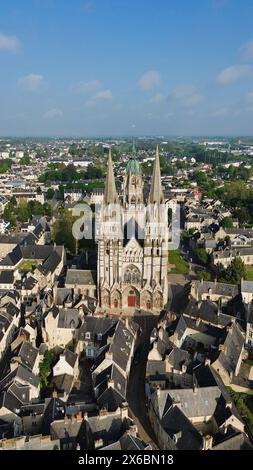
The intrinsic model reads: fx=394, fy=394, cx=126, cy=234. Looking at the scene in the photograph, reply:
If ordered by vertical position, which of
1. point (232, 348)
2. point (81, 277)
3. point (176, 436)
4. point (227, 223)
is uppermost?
point (227, 223)

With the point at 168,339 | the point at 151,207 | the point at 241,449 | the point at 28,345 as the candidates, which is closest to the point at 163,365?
the point at 168,339

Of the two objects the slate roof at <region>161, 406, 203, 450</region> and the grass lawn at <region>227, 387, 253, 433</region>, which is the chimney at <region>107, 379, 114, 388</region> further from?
the grass lawn at <region>227, 387, 253, 433</region>

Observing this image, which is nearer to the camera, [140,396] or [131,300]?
[140,396]

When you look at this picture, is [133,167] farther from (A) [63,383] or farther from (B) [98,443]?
(B) [98,443]

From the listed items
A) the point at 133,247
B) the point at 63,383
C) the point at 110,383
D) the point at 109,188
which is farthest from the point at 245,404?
the point at 109,188

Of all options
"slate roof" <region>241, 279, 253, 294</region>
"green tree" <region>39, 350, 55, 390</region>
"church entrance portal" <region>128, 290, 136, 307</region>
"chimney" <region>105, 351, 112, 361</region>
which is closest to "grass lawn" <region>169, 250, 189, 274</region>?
"church entrance portal" <region>128, 290, 136, 307</region>

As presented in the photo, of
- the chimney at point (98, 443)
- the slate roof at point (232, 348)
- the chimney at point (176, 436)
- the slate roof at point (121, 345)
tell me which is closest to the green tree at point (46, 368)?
the slate roof at point (121, 345)
